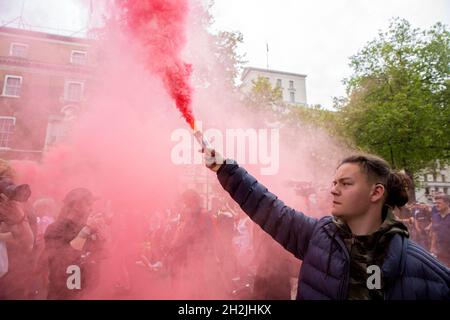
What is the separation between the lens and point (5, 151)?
28.5 ft

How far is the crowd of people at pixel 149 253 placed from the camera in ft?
9.35

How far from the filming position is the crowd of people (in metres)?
2.85

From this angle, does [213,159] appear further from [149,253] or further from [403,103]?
[403,103]

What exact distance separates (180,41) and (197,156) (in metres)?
3.63

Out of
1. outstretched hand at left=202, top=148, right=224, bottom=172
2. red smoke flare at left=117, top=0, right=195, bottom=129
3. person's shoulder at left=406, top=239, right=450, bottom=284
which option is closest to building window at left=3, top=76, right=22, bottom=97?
red smoke flare at left=117, top=0, right=195, bottom=129

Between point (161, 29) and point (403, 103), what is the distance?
45.0 ft

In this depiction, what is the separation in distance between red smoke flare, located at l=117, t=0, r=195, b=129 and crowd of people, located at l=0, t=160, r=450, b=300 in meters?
1.72

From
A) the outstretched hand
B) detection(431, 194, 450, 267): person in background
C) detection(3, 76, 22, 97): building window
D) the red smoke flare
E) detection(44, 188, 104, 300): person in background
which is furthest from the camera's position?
detection(3, 76, 22, 97): building window

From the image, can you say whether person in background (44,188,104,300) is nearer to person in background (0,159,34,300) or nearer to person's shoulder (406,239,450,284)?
person in background (0,159,34,300)

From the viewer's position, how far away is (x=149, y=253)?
17.0 feet

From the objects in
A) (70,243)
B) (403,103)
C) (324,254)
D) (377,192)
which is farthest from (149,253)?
(403,103)

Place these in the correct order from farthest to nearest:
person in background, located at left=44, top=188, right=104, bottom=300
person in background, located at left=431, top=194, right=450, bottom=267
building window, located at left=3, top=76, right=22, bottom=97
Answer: building window, located at left=3, top=76, right=22, bottom=97
person in background, located at left=431, top=194, right=450, bottom=267
person in background, located at left=44, top=188, right=104, bottom=300
